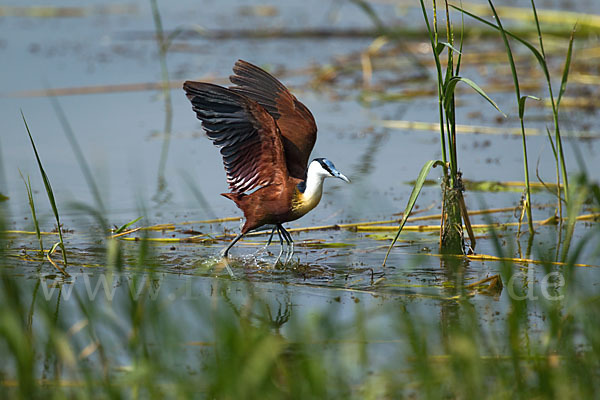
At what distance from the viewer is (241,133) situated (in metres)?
3.81

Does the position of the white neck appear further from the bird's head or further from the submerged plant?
the submerged plant

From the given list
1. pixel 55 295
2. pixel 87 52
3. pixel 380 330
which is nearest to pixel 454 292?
pixel 380 330

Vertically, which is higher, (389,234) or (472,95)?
(472,95)

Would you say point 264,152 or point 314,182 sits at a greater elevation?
point 264,152

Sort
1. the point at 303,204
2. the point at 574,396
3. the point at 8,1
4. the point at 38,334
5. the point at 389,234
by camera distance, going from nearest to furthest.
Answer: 1. the point at 574,396
2. the point at 38,334
3. the point at 303,204
4. the point at 389,234
5. the point at 8,1

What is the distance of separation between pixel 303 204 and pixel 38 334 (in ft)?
4.25

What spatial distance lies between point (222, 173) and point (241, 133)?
179 cm

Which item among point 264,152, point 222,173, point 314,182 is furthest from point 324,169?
point 222,173

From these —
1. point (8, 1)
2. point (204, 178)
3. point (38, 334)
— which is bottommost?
point (38, 334)

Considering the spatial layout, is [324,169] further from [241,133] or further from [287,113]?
[287,113]

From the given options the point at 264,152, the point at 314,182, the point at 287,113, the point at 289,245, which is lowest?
the point at 289,245

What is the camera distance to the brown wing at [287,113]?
3957 millimetres

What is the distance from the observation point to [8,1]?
1130 centimetres

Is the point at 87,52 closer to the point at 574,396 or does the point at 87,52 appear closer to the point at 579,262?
the point at 579,262
